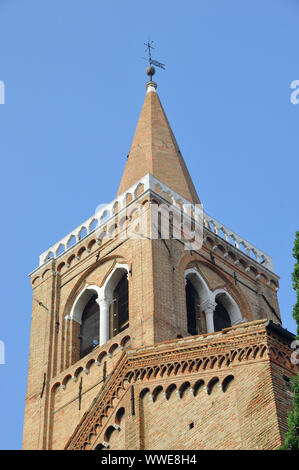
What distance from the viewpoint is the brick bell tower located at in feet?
66.2

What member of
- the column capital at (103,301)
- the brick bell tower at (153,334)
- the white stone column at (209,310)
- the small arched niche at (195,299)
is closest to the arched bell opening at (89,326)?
the brick bell tower at (153,334)

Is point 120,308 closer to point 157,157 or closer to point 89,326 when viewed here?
point 89,326

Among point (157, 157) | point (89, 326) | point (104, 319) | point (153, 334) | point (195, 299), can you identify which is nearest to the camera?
point (153, 334)

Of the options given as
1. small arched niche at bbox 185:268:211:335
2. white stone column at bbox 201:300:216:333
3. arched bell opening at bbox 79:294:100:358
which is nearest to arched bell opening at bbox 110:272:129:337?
arched bell opening at bbox 79:294:100:358

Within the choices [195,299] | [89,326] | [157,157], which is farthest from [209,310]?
[157,157]

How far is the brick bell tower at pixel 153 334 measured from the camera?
20.2m

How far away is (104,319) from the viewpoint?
28266 millimetres

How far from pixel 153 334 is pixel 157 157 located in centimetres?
818

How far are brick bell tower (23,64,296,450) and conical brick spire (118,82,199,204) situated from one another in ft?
0.15

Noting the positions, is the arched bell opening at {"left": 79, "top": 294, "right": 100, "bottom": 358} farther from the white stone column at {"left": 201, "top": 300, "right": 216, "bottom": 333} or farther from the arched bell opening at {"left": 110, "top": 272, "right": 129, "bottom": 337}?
the white stone column at {"left": 201, "top": 300, "right": 216, "bottom": 333}

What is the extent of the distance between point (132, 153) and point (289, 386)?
1470 cm

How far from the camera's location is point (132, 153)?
33125 millimetres

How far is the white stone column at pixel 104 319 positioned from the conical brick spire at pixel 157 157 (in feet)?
13.5
